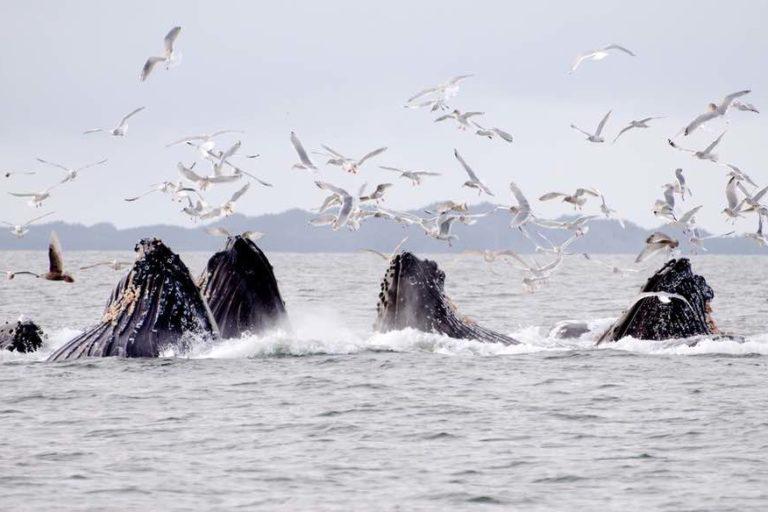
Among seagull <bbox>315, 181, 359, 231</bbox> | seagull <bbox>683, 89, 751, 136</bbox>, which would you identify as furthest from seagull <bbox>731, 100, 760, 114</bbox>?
seagull <bbox>315, 181, 359, 231</bbox>

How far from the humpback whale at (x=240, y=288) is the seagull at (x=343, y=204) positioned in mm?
1493

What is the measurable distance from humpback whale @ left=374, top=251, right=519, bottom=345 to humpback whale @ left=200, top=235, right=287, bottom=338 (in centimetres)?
188

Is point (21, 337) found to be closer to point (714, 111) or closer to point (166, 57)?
point (166, 57)

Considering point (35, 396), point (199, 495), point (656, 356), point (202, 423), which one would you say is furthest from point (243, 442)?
point (656, 356)

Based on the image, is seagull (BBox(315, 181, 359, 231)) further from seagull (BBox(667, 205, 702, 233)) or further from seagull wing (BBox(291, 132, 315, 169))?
seagull (BBox(667, 205, 702, 233))

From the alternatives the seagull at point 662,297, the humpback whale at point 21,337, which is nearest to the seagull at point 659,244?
the seagull at point 662,297

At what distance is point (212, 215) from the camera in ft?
88.3

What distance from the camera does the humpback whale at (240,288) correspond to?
22.8 meters

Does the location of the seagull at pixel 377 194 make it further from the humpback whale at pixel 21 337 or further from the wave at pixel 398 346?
A: the humpback whale at pixel 21 337

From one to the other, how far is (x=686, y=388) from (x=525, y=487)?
708 centimetres

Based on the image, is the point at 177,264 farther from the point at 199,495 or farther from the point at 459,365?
the point at 199,495

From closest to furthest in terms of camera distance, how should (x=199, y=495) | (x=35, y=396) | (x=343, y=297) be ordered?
(x=199, y=495), (x=35, y=396), (x=343, y=297)

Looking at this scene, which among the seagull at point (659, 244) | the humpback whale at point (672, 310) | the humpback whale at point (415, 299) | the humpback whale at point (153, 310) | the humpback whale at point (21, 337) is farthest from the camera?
the humpback whale at point (21, 337)

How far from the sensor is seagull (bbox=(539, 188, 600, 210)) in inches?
1006
